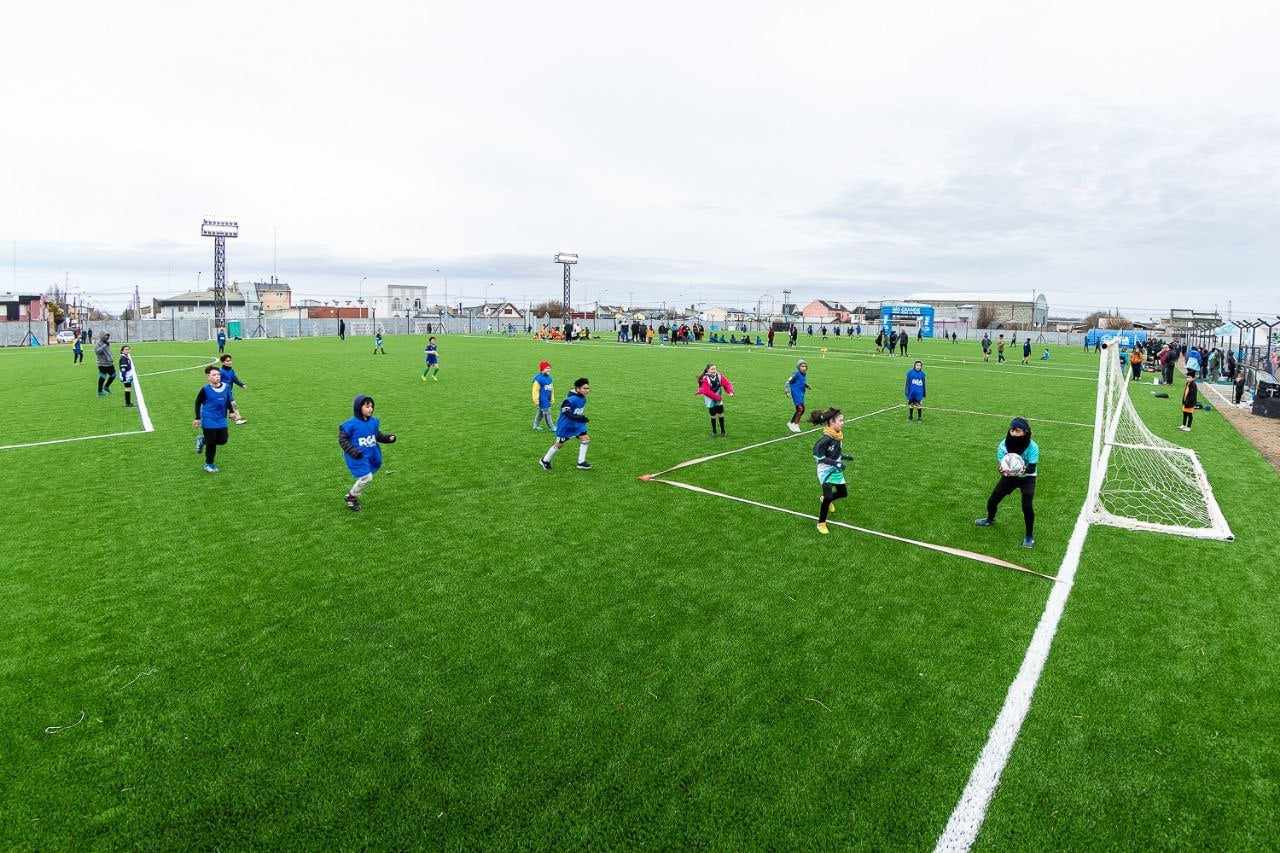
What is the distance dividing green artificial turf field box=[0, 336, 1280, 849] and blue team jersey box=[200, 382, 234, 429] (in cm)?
91

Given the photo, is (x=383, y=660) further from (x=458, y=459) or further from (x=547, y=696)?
(x=458, y=459)

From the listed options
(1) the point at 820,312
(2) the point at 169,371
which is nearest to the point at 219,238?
(2) the point at 169,371

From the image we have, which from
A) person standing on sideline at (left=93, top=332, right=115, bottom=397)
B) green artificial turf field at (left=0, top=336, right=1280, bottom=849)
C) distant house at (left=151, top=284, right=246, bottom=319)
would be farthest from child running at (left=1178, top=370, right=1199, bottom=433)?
distant house at (left=151, top=284, right=246, bottom=319)

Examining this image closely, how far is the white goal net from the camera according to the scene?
991 cm

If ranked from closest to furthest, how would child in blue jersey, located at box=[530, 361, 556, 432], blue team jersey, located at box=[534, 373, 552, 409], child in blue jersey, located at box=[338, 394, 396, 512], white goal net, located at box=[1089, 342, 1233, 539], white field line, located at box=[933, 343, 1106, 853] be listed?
white field line, located at box=[933, 343, 1106, 853] → child in blue jersey, located at box=[338, 394, 396, 512] → white goal net, located at box=[1089, 342, 1233, 539] → child in blue jersey, located at box=[530, 361, 556, 432] → blue team jersey, located at box=[534, 373, 552, 409]

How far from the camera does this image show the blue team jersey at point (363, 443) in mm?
9719

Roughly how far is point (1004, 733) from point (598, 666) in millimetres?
3051

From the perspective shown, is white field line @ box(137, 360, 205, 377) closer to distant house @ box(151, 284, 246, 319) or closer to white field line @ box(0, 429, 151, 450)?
white field line @ box(0, 429, 151, 450)

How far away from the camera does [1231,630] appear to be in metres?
6.66

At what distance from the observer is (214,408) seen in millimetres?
11977

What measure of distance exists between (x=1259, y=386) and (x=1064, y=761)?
25.4 metres

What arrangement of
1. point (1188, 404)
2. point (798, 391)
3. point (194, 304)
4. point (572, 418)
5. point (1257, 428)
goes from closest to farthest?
point (572, 418) < point (798, 391) < point (1188, 404) < point (1257, 428) < point (194, 304)

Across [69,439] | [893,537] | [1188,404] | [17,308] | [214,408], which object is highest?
[17,308]

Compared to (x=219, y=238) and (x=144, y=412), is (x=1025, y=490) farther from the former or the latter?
(x=219, y=238)
